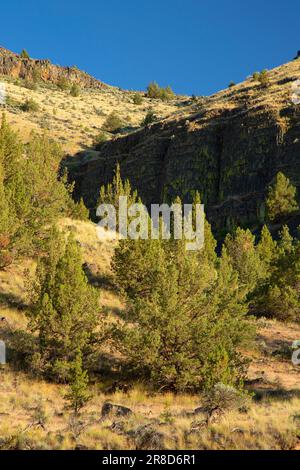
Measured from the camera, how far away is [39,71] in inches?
5335

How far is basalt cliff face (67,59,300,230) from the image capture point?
5866cm

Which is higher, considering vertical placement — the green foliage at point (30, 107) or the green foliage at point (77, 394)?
the green foliage at point (30, 107)

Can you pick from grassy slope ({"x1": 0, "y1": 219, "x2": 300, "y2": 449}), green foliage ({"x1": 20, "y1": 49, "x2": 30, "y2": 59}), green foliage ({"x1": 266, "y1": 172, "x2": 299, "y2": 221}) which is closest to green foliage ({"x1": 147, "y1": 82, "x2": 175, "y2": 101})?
green foliage ({"x1": 20, "y1": 49, "x2": 30, "y2": 59})

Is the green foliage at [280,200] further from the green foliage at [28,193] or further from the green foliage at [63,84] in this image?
the green foliage at [63,84]

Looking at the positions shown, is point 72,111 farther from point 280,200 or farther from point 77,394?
point 77,394

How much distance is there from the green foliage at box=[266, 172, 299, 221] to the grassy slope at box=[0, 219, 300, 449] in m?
31.9

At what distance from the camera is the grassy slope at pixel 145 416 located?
9.45 meters

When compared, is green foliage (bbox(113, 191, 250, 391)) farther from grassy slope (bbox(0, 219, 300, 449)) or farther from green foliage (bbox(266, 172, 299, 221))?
green foliage (bbox(266, 172, 299, 221))

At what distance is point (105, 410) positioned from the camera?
504 inches

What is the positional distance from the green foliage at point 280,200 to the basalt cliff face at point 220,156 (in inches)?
102

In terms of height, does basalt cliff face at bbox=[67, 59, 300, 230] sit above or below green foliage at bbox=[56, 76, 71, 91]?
below

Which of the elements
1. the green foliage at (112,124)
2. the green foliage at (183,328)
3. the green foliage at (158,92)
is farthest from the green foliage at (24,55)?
the green foliage at (183,328)

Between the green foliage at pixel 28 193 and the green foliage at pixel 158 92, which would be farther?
the green foliage at pixel 158 92

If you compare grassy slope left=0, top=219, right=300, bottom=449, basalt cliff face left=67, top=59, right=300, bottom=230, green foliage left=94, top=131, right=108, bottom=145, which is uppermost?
green foliage left=94, top=131, right=108, bottom=145
